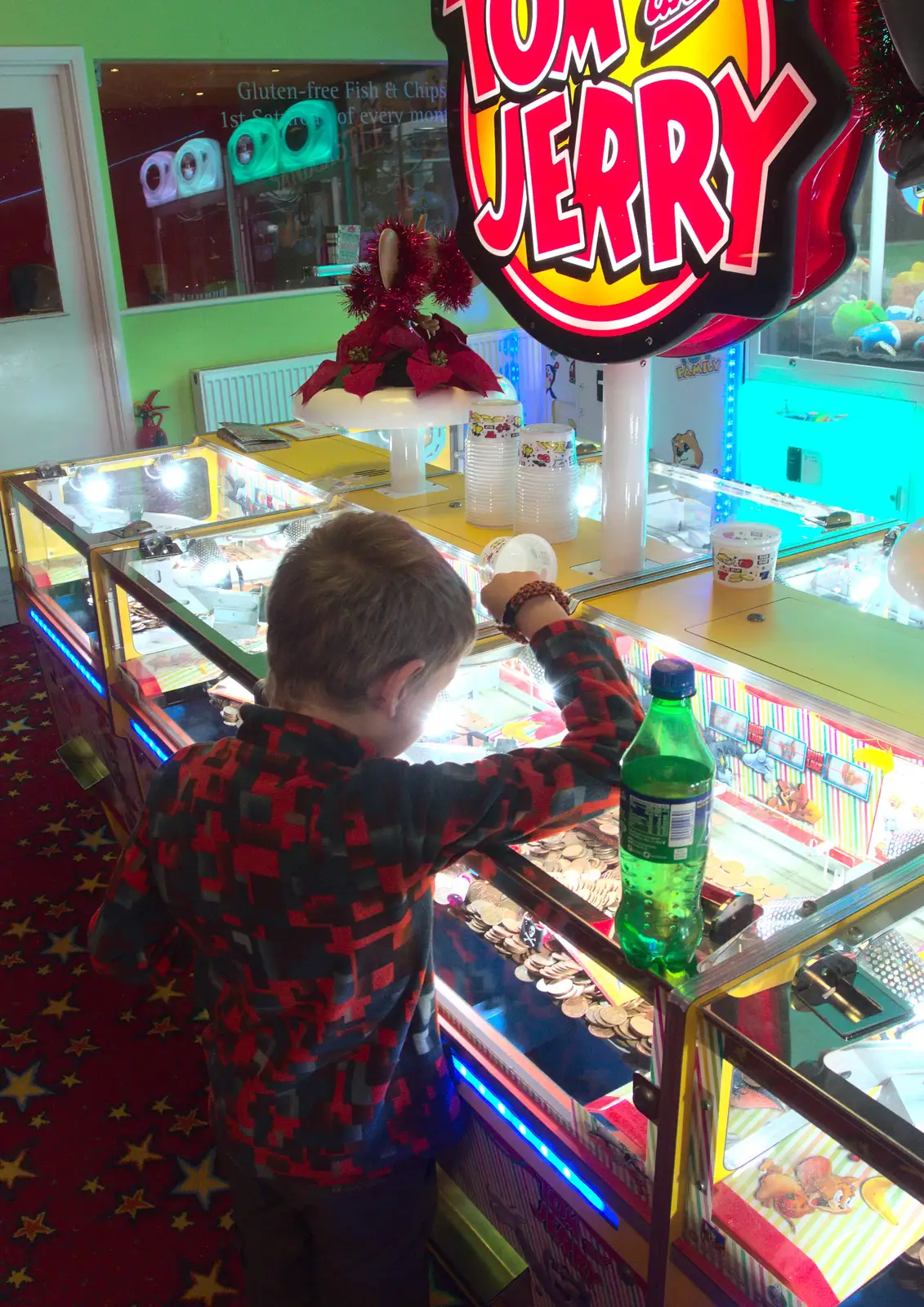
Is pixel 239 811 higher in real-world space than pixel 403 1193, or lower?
higher

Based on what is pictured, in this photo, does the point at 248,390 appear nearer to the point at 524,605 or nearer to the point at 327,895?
the point at 524,605

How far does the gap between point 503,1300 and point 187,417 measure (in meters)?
4.99

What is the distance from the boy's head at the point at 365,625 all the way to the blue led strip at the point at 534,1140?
0.53m

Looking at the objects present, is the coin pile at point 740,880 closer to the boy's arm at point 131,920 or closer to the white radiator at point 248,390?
the boy's arm at point 131,920

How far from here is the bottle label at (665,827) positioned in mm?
1038

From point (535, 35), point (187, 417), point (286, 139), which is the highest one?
point (286, 139)

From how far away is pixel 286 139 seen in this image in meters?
Answer: 5.62

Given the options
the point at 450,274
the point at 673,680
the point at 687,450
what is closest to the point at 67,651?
the point at 450,274

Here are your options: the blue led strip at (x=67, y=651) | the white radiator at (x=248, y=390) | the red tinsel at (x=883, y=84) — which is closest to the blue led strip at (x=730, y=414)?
the white radiator at (x=248, y=390)

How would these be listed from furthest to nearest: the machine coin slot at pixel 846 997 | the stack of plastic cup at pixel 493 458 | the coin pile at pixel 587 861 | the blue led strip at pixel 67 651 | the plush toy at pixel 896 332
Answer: the plush toy at pixel 896 332 → the blue led strip at pixel 67 651 → the stack of plastic cup at pixel 493 458 → the coin pile at pixel 587 861 → the machine coin slot at pixel 846 997

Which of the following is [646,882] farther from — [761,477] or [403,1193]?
[761,477]

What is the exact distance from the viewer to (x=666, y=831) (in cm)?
104

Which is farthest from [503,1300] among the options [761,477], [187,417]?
[187,417]

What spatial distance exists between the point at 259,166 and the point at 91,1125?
4.92 metres
